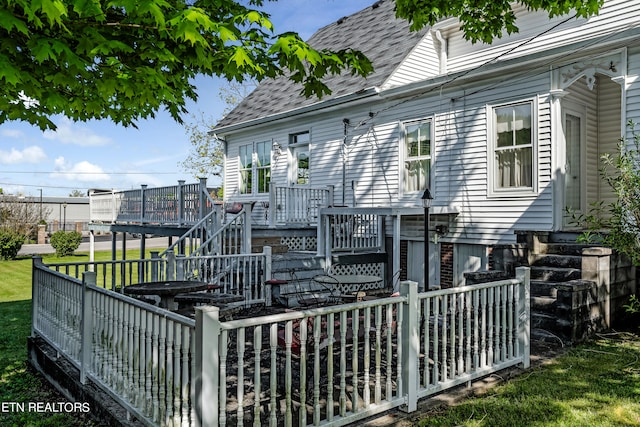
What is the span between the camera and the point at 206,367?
9.90ft

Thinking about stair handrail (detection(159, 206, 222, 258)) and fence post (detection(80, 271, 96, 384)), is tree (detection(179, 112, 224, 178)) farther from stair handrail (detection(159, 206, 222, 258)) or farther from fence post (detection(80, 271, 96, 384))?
fence post (detection(80, 271, 96, 384))

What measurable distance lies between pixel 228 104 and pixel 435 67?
21577mm

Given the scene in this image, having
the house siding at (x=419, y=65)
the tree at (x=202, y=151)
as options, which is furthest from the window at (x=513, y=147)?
the tree at (x=202, y=151)

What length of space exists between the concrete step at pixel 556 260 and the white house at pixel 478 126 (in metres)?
0.87

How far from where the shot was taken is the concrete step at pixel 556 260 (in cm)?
778

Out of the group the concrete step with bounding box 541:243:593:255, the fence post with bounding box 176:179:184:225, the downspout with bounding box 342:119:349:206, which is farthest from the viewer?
the fence post with bounding box 176:179:184:225

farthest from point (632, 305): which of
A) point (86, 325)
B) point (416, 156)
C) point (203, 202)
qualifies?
point (203, 202)

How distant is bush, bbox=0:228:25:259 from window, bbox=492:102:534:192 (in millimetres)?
25298

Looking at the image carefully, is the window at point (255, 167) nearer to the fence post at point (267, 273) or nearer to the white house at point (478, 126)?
the white house at point (478, 126)

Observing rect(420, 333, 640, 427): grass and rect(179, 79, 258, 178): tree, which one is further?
rect(179, 79, 258, 178): tree

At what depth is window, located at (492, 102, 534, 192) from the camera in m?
9.33

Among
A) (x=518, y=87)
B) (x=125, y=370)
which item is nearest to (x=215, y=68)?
(x=125, y=370)

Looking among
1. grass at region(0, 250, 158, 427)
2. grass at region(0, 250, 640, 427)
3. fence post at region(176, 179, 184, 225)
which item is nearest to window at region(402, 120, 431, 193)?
grass at region(0, 250, 640, 427)

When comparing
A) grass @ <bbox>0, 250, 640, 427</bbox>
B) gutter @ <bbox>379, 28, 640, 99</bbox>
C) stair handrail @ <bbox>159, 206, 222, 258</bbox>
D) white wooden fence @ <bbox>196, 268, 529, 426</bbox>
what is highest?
gutter @ <bbox>379, 28, 640, 99</bbox>
